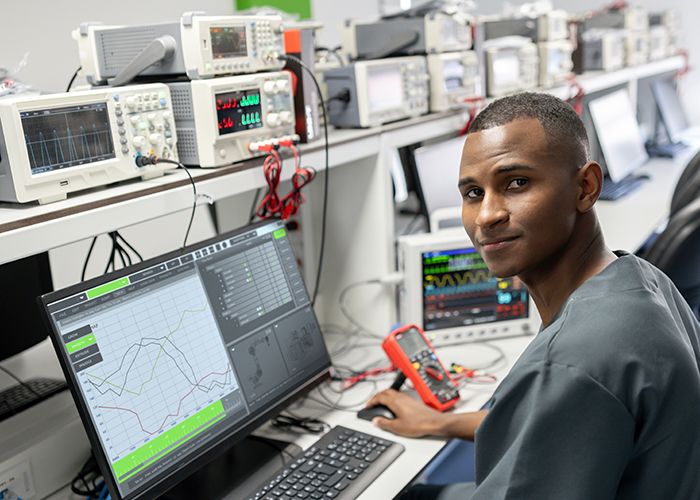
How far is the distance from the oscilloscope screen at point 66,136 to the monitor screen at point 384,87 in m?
0.85

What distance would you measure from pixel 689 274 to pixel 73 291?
1.87 m

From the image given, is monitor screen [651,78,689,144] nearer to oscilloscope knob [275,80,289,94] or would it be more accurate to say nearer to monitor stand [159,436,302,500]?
oscilloscope knob [275,80,289,94]

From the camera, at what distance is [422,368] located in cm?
150

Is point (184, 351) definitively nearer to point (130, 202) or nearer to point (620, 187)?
point (130, 202)

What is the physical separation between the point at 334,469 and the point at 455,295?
28.2 inches

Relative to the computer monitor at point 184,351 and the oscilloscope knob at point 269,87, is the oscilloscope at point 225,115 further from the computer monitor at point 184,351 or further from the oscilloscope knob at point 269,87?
the computer monitor at point 184,351

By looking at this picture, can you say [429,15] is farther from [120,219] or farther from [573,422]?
[573,422]

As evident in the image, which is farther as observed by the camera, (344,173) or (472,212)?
(344,173)

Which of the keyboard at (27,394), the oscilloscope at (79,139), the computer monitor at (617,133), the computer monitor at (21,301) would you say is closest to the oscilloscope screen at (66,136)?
the oscilloscope at (79,139)

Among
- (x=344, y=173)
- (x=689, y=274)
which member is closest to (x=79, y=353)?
(x=344, y=173)

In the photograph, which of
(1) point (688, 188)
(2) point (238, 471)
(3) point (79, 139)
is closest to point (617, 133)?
(1) point (688, 188)

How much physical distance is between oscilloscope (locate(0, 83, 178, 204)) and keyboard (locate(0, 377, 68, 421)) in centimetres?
52

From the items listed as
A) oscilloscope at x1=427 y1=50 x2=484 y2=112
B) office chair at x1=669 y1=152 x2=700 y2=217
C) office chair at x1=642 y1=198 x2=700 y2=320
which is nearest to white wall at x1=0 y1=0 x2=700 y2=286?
oscilloscope at x1=427 y1=50 x2=484 y2=112

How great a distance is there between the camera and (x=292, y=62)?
5.11 ft
